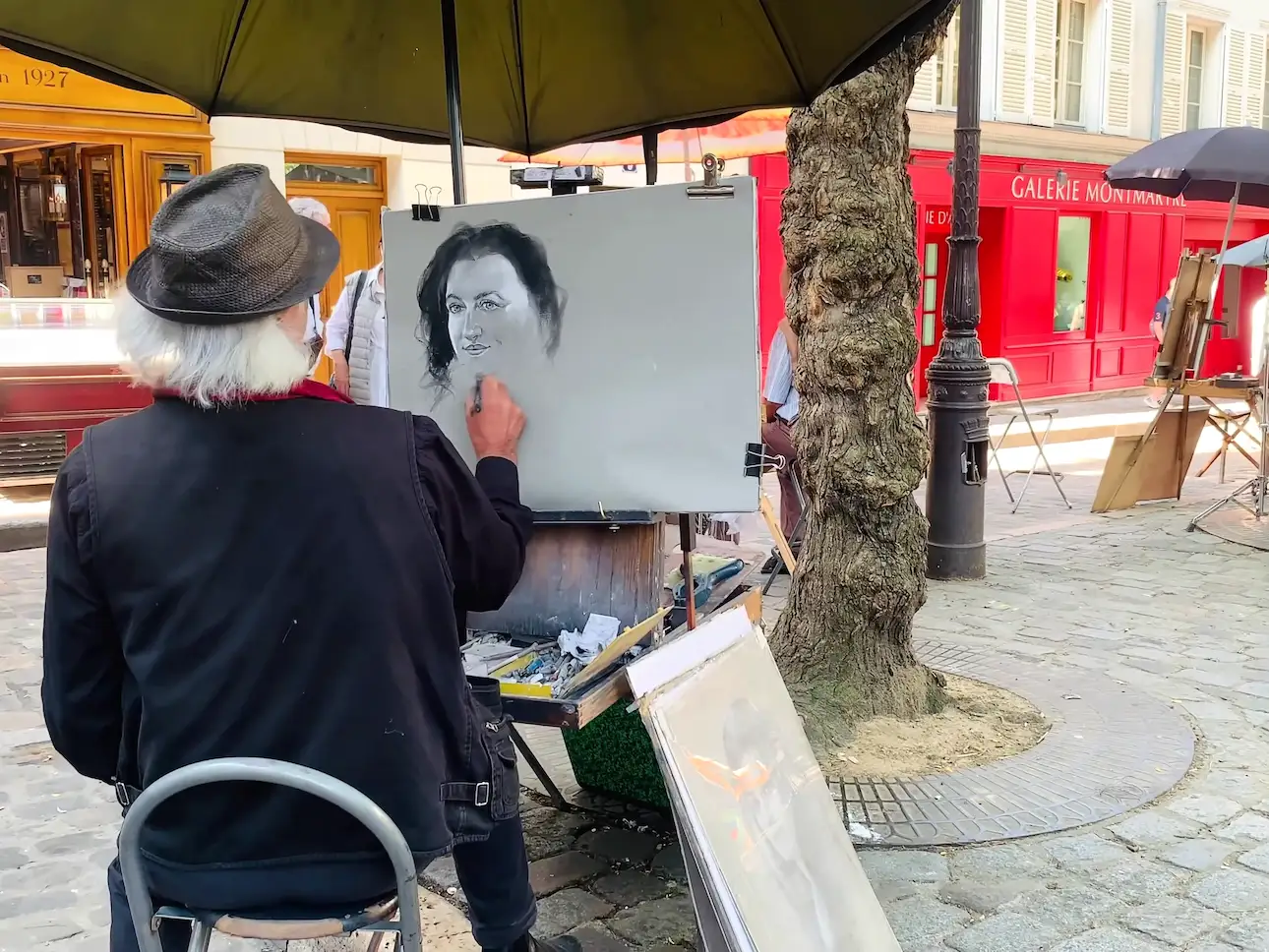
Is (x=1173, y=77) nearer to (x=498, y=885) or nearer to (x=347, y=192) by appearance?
(x=347, y=192)

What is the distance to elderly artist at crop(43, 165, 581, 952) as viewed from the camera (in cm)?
171

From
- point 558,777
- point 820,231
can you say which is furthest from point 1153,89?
point 558,777

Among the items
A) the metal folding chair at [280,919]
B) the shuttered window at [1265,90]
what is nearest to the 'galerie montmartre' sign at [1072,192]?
the shuttered window at [1265,90]

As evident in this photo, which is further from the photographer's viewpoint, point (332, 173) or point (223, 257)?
point (332, 173)

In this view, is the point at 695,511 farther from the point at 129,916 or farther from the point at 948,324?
the point at 948,324

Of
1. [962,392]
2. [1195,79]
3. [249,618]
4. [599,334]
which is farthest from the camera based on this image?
[1195,79]

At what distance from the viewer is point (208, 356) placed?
5.73 ft

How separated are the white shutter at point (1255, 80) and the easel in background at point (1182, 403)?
13.7 meters

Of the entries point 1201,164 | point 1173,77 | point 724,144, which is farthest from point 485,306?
point 1173,77

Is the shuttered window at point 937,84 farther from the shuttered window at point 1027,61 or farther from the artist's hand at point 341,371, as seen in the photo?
the artist's hand at point 341,371

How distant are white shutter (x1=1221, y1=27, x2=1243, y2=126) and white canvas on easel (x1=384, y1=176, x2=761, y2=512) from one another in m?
20.4

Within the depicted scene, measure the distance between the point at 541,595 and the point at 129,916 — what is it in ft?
3.78

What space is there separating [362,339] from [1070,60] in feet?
49.6

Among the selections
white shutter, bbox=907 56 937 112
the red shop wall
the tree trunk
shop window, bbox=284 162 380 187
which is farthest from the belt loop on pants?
white shutter, bbox=907 56 937 112
